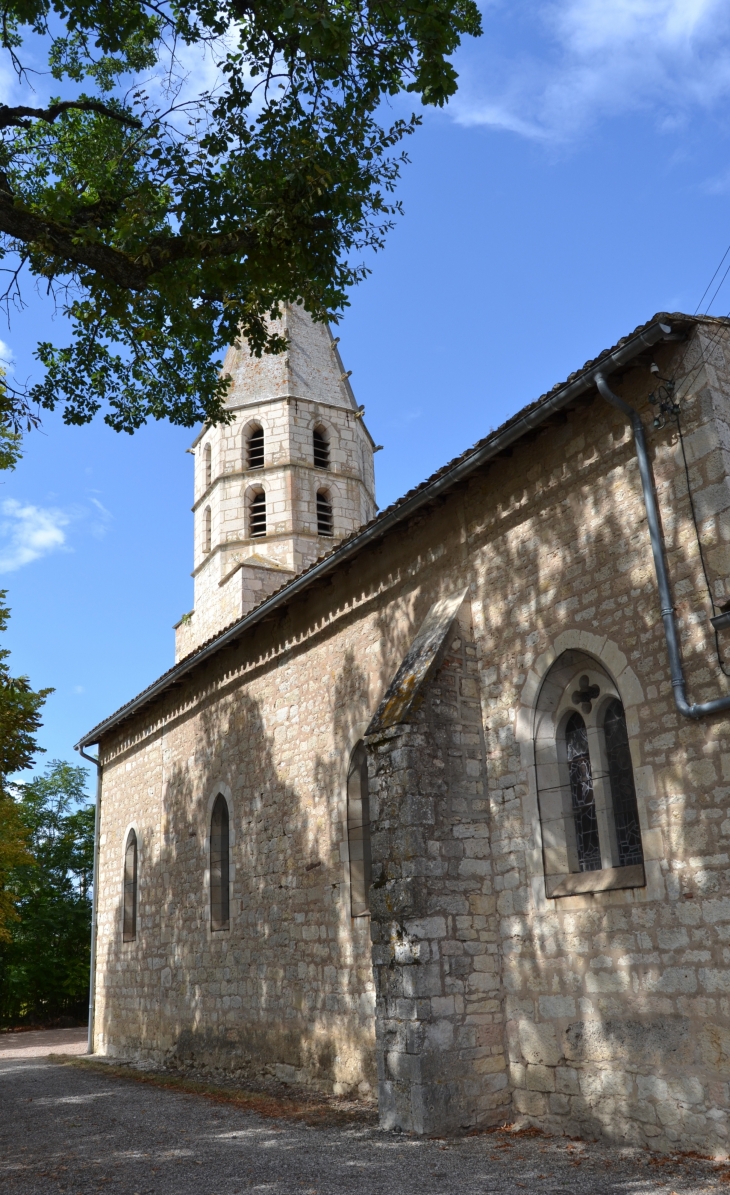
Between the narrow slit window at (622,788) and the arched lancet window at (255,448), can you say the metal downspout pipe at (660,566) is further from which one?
the arched lancet window at (255,448)

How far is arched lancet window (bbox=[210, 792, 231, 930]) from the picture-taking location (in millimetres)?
13589

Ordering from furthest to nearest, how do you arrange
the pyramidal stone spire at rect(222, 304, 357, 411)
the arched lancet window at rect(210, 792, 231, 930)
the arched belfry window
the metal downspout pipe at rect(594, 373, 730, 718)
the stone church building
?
the pyramidal stone spire at rect(222, 304, 357, 411) → the arched lancet window at rect(210, 792, 231, 930) → the arched belfry window → the stone church building → the metal downspout pipe at rect(594, 373, 730, 718)

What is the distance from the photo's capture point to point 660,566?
7.11m

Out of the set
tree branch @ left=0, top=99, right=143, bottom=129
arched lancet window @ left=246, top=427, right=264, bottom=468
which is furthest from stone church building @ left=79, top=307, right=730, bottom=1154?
arched lancet window @ left=246, top=427, right=264, bottom=468

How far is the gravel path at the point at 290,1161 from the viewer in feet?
19.7

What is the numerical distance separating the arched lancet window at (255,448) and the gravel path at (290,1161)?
1463 centimetres

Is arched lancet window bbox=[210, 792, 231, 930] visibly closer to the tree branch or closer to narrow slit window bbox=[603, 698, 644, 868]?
narrow slit window bbox=[603, 698, 644, 868]

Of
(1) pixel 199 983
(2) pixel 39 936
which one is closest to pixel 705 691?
(1) pixel 199 983

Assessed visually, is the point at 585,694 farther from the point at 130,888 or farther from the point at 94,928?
the point at 94,928

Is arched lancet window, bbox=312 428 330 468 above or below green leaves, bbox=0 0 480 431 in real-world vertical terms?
above

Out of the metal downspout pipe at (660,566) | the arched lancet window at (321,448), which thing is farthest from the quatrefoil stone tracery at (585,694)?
the arched lancet window at (321,448)

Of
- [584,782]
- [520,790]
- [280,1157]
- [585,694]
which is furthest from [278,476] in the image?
[280,1157]

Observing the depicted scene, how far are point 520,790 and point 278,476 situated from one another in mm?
13945

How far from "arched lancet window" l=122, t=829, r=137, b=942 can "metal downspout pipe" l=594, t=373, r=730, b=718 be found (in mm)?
12619
